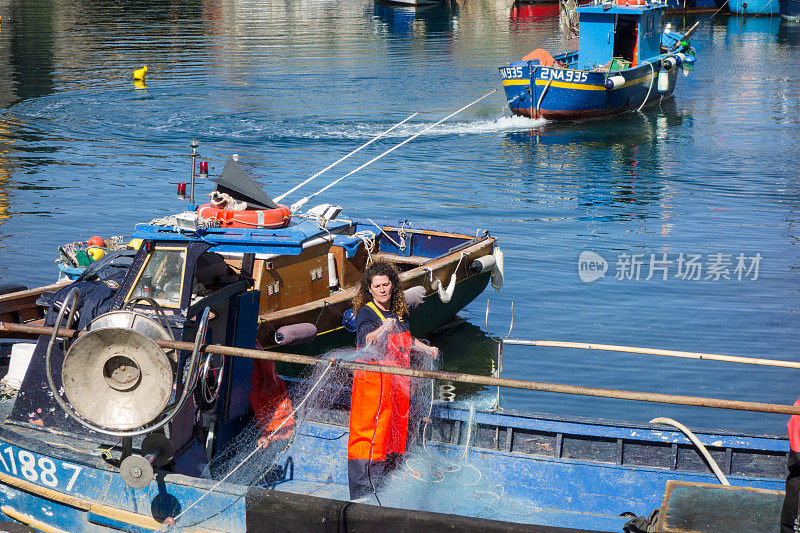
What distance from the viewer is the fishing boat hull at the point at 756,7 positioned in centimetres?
5631

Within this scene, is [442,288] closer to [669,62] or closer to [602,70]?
[602,70]

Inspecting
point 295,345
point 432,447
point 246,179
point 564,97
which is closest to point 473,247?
point 295,345

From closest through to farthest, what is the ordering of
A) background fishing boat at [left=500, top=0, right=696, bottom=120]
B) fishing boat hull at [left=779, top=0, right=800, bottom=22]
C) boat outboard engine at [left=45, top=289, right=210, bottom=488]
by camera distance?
boat outboard engine at [left=45, top=289, right=210, bottom=488]
background fishing boat at [left=500, top=0, right=696, bottom=120]
fishing boat hull at [left=779, top=0, right=800, bottom=22]

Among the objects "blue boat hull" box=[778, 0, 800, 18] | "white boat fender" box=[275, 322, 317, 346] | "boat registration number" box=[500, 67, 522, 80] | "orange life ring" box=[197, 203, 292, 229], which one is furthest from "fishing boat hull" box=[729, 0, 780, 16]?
"orange life ring" box=[197, 203, 292, 229]

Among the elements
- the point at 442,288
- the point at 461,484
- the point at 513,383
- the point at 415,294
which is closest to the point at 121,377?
the point at 513,383

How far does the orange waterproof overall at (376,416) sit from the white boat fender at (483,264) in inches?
236

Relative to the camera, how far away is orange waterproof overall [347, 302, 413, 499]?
5.85 metres

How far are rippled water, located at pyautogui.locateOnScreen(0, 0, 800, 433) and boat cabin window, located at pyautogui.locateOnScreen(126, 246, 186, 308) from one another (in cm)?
590

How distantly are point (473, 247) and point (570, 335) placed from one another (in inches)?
80.3

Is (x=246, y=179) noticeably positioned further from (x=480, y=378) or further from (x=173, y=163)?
(x=173, y=163)

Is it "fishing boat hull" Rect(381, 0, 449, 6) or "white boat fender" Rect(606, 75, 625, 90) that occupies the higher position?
"fishing boat hull" Rect(381, 0, 449, 6)

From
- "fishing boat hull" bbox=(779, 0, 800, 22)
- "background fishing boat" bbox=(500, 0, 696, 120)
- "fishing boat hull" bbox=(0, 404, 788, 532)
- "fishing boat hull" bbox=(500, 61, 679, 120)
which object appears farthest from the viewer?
"fishing boat hull" bbox=(779, 0, 800, 22)

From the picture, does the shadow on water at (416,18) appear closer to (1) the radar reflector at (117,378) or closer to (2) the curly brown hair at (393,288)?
(2) the curly brown hair at (393,288)

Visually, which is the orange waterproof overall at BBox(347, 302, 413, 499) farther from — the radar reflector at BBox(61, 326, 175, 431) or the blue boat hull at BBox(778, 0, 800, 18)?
the blue boat hull at BBox(778, 0, 800, 18)
